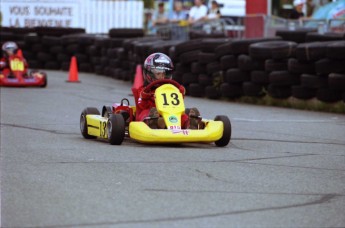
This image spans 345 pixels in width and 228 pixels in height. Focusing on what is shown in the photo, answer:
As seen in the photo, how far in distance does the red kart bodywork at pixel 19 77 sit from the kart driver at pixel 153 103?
30.9ft

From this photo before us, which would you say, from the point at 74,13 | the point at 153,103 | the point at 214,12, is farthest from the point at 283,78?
the point at 74,13

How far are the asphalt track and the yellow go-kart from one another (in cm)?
12

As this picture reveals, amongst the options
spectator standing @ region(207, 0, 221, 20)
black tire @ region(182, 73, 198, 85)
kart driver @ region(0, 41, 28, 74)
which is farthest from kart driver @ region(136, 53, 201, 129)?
spectator standing @ region(207, 0, 221, 20)

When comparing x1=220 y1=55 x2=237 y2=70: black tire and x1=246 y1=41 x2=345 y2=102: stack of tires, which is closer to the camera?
x1=246 y1=41 x2=345 y2=102: stack of tires

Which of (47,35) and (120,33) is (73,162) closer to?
(120,33)

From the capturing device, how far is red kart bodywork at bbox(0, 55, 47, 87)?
19016 mm

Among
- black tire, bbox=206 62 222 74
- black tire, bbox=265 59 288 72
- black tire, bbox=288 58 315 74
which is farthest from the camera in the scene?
black tire, bbox=206 62 222 74

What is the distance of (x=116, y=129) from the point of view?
895 cm

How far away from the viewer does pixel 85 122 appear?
10031mm

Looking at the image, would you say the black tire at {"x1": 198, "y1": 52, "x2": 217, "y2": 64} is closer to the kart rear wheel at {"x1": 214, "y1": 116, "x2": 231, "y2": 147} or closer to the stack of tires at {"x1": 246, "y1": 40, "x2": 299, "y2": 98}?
the stack of tires at {"x1": 246, "y1": 40, "x2": 299, "y2": 98}

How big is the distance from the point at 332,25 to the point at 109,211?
1378 centimetres

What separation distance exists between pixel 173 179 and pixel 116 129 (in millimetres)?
2128

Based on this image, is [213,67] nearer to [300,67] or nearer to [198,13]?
[300,67]

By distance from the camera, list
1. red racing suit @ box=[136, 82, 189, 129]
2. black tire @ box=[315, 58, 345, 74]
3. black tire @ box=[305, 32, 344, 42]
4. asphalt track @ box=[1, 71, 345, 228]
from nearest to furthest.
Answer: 1. asphalt track @ box=[1, 71, 345, 228]
2. red racing suit @ box=[136, 82, 189, 129]
3. black tire @ box=[315, 58, 345, 74]
4. black tire @ box=[305, 32, 344, 42]
